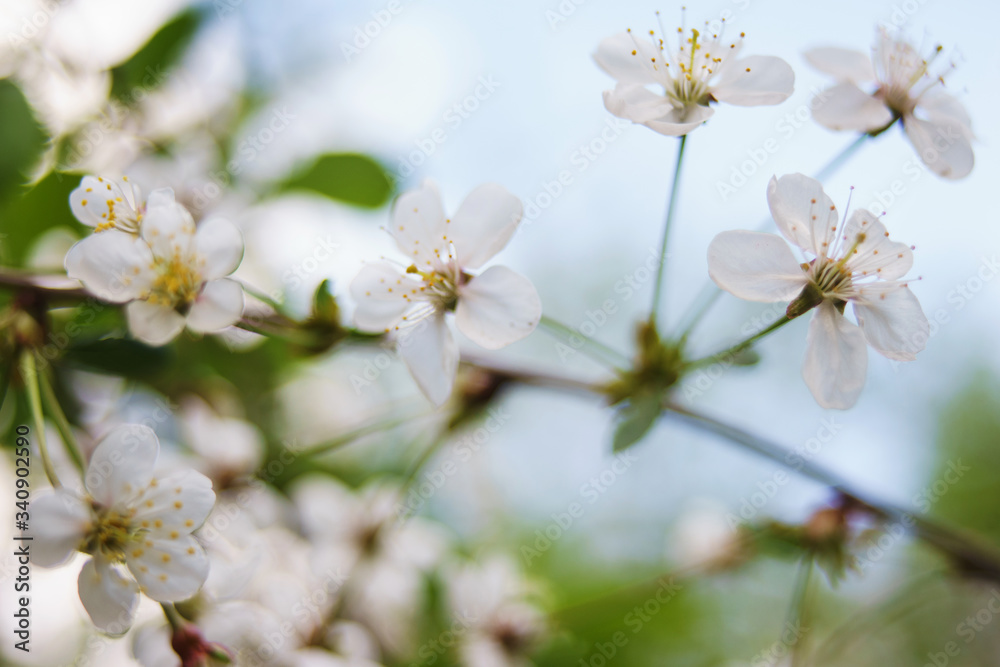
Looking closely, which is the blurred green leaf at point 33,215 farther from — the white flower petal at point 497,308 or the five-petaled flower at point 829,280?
the five-petaled flower at point 829,280

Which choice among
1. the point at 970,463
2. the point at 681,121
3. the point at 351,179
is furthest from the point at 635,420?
the point at 970,463

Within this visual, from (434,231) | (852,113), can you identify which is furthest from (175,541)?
(852,113)

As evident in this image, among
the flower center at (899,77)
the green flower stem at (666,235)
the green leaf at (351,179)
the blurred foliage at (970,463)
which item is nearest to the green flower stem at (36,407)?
the green leaf at (351,179)

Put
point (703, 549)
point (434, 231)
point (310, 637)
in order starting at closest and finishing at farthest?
point (434, 231), point (310, 637), point (703, 549)

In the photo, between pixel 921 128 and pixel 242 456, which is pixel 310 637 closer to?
pixel 242 456

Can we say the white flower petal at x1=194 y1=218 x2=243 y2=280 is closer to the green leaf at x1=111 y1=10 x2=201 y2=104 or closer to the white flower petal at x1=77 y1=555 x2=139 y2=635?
the white flower petal at x1=77 y1=555 x2=139 y2=635

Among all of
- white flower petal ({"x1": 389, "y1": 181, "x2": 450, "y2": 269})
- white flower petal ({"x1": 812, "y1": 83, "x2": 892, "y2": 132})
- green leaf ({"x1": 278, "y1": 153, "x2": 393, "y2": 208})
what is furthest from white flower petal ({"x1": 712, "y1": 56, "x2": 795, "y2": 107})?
→ green leaf ({"x1": 278, "y1": 153, "x2": 393, "y2": 208})
